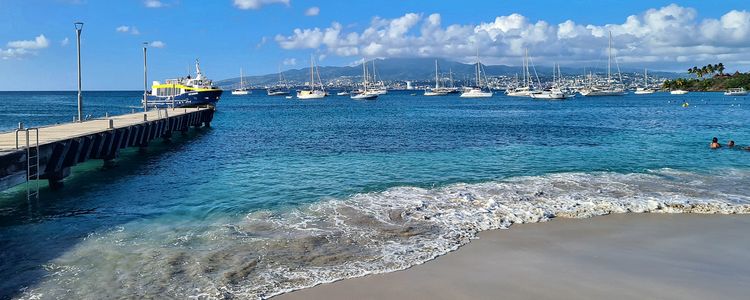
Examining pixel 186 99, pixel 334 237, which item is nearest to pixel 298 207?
pixel 334 237

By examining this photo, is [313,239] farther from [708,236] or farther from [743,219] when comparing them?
[743,219]

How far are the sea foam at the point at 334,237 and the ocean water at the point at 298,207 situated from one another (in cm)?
5

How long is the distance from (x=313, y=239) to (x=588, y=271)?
5987 millimetres

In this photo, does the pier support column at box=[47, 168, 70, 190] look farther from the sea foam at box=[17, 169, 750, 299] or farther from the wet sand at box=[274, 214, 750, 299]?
the wet sand at box=[274, 214, 750, 299]

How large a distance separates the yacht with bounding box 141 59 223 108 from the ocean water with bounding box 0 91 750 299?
36.7 metres

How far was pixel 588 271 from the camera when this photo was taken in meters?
10.1

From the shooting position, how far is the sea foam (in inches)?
388

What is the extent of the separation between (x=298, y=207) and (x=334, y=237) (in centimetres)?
375

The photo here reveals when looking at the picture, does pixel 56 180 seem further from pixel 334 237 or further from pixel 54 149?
pixel 334 237

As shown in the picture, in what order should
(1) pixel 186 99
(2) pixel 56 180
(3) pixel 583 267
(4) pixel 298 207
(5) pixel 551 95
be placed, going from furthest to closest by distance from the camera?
(5) pixel 551 95 → (1) pixel 186 99 → (2) pixel 56 180 → (4) pixel 298 207 → (3) pixel 583 267

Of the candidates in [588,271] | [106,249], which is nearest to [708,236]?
[588,271]

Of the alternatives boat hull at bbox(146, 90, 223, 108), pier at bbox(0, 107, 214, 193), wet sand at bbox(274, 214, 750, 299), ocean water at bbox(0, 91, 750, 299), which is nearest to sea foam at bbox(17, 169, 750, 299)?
ocean water at bbox(0, 91, 750, 299)

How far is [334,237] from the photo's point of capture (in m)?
12.9

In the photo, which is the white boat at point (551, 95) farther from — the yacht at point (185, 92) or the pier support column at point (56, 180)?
the pier support column at point (56, 180)
